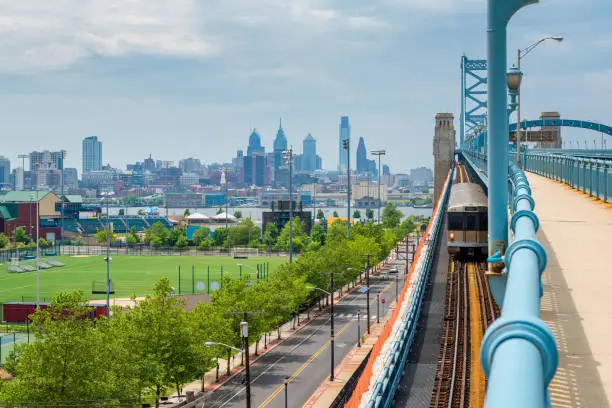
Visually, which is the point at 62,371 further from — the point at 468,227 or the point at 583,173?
the point at 468,227

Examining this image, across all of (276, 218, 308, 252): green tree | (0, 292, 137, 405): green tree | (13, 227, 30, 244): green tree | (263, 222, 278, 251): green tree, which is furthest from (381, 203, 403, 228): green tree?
(0, 292, 137, 405): green tree

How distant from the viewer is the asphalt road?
40.5 meters

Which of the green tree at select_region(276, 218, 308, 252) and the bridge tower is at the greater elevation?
the bridge tower

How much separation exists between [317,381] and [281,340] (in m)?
13.7

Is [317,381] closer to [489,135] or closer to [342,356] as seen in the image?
[342,356]

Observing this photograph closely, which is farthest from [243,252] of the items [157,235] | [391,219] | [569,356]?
[569,356]

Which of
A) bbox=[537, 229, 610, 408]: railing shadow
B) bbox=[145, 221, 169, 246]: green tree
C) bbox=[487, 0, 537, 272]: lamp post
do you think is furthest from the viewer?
bbox=[145, 221, 169, 246]: green tree

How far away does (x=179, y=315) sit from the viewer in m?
38.9

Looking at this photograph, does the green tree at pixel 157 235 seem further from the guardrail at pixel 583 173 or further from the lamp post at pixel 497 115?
the lamp post at pixel 497 115

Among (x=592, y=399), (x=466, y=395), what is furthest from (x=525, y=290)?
(x=466, y=395)

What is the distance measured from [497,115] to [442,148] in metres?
95.0

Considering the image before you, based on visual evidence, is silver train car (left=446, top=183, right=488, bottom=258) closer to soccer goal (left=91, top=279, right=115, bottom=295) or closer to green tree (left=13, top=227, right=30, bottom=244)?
soccer goal (left=91, top=279, right=115, bottom=295)

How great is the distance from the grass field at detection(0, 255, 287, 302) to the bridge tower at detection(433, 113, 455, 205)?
85.8ft

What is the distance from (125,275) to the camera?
99562 mm
